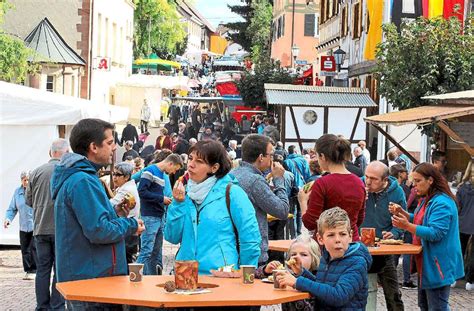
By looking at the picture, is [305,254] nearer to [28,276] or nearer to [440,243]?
[440,243]

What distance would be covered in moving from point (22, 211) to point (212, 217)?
319 inches

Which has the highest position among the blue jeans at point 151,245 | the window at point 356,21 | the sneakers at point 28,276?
the window at point 356,21

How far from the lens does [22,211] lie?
1559cm

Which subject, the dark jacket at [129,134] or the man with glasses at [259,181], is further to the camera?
the dark jacket at [129,134]

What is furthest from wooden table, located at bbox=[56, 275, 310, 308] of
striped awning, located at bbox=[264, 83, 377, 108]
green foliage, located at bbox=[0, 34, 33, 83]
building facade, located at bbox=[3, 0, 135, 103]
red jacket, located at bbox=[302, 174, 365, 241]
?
building facade, located at bbox=[3, 0, 135, 103]

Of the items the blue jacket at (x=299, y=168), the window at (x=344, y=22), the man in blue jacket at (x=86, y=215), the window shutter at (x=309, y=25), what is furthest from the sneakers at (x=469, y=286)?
the window shutter at (x=309, y=25)

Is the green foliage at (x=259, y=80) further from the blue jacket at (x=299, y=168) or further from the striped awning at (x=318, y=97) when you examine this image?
the blue jacket at (x=299, y=168)

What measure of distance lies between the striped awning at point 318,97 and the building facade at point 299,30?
4232 centimetres

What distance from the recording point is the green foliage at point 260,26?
94.8 meters

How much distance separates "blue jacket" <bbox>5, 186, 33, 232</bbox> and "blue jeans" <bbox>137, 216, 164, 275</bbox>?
2096 mm

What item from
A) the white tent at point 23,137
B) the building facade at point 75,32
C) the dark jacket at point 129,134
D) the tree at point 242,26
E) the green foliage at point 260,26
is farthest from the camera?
the tree at point 242,26

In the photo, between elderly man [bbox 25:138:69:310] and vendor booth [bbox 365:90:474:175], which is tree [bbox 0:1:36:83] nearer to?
vendor booth [bbox 365:90:474:175]

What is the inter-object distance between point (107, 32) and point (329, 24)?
9.22 meters

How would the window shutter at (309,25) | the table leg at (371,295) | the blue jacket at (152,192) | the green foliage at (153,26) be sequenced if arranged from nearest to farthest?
the table leg at (371,295) → the blue jacket at (152,192) → the green foliage at (153,26) → the window shutter at (309,25)
